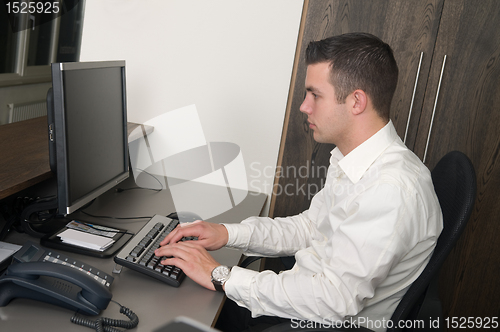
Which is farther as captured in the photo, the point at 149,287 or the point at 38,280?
the point at 149,287

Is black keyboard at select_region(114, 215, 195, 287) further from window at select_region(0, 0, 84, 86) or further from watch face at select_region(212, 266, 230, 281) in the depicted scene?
window at select_region(0, 0, 84, 86)

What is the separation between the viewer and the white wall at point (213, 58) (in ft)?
6.17

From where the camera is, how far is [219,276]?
108 cm

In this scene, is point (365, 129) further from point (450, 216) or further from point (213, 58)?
point (213, 58)

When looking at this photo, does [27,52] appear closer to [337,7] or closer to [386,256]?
[337,7]

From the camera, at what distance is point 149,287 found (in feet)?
3.49

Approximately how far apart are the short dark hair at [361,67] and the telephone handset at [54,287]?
840mm

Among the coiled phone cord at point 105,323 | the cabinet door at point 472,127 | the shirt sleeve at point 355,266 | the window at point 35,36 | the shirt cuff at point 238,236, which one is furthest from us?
the window at point 35,36

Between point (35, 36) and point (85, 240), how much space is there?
4060 millimetres

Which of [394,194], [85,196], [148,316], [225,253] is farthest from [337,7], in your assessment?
[148,316]

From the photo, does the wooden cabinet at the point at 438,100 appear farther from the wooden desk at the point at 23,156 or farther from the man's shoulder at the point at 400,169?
the wooden desk at the point at 23,156

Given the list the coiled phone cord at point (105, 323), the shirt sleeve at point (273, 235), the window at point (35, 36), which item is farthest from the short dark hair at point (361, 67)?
the window at point (35, 36)

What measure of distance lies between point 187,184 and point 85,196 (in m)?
0.80

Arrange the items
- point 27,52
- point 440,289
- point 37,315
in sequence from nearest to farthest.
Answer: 1. point 37,315
2. point 440,289
3. point 27,52
